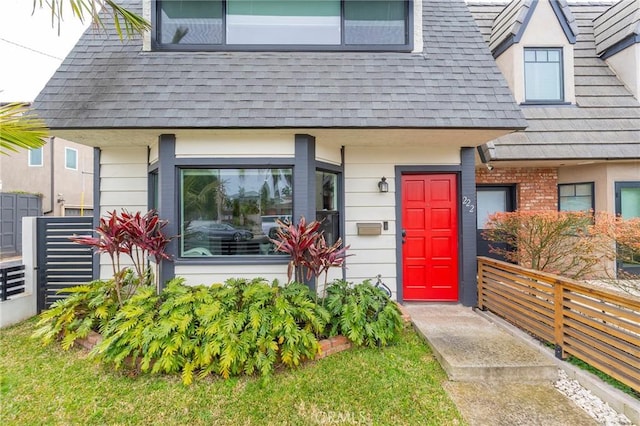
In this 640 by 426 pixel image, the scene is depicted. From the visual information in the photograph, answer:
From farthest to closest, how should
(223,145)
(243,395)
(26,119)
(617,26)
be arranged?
1. (617,26)
2. (223,145)
3. (26,119)
4. (243,395)

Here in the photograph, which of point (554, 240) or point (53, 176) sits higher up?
point (53, 176)

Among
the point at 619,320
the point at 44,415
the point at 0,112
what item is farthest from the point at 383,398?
the point at 0,112

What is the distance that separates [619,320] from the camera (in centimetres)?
248

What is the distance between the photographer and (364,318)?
3.35 metres

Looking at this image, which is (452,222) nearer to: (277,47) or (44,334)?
(277,47)

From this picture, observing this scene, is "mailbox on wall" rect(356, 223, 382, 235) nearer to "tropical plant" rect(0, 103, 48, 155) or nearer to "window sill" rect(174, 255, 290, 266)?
"window sill" rect(174, 255, 290, 266)

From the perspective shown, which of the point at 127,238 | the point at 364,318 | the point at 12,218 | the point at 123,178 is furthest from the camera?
the point at 12,218

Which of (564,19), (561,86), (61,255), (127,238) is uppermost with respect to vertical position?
(564,19)

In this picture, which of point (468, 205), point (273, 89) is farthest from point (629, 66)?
point (273, 89)

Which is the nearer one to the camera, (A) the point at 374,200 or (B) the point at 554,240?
(B) the point at 554,240

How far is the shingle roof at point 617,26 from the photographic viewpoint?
600cm

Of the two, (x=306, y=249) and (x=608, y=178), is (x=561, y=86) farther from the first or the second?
(x=306, y=249)

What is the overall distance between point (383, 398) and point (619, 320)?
6.91 ft

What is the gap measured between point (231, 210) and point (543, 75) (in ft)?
22.3
